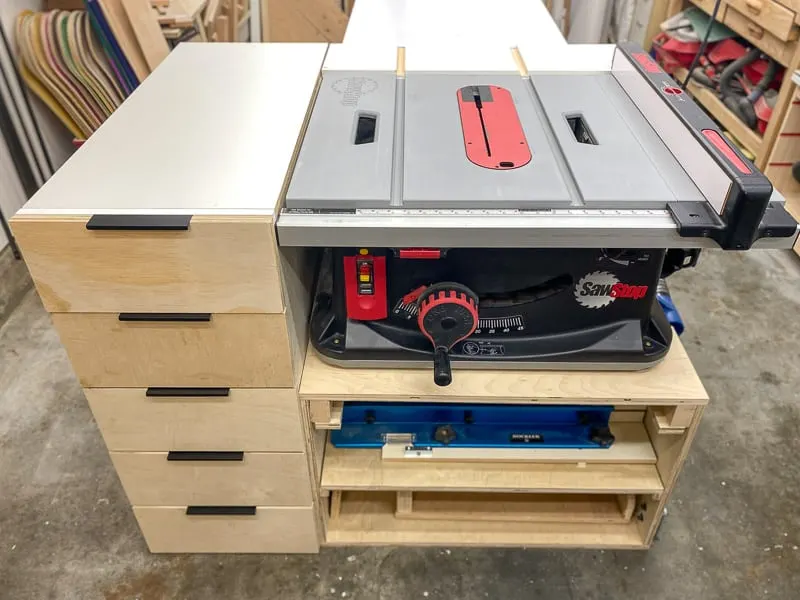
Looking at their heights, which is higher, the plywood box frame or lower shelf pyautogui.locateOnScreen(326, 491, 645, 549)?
the plywood box frame

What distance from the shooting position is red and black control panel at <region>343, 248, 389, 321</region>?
99cm

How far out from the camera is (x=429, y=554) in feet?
4.62

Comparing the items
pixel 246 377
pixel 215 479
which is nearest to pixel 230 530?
pixel 215 479

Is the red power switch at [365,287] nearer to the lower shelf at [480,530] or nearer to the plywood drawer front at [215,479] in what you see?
the plywood drawer front at [215,479]

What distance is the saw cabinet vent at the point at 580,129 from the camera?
1.07m

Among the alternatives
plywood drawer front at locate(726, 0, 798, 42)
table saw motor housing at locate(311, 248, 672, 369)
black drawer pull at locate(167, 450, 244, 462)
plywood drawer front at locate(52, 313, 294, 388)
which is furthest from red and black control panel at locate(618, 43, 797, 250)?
plywood drawer front at locate(726, 0, 798, 42)

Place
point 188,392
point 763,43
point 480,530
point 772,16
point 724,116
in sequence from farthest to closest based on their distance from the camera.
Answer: point 724,116 < point 763,43 < point 772,16 < point 480,530 < point 188,392

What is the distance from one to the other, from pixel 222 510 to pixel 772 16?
7.73ft

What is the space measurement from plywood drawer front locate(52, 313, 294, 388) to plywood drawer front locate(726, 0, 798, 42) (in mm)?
2096

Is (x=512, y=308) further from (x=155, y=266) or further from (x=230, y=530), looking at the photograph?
(x=230, y=530)

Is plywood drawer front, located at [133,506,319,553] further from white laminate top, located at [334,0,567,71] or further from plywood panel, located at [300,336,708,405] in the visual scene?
white laminate top, located at [334,0,567,71]

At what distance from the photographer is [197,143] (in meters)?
0.98

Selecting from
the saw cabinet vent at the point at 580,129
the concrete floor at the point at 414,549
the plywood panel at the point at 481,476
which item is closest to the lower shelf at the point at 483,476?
the plywood panel at the point at 481,476

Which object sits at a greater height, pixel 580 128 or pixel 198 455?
pixel 580 128
